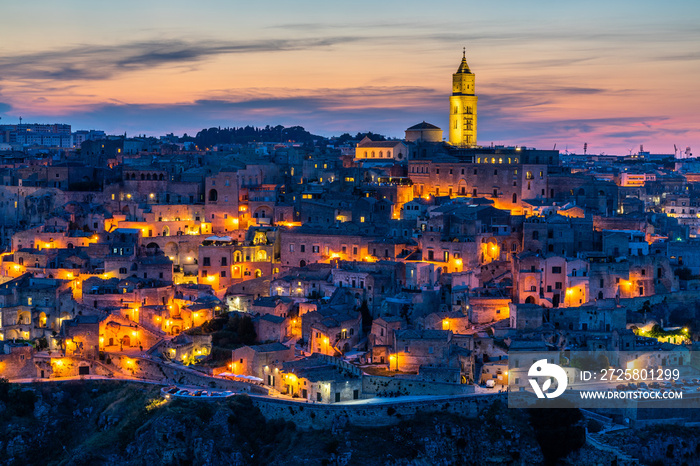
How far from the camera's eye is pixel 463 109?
5766 centimetres

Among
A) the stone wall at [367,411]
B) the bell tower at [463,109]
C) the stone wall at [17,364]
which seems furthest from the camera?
the bell tower at [463,109]

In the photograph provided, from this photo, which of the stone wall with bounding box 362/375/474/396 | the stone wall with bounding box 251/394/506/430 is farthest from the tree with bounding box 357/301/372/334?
the stone wall with bounding box 251/394/506/430

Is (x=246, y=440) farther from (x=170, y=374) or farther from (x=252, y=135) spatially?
(x=252, y=135)

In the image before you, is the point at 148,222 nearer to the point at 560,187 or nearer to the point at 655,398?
the point at 560,187

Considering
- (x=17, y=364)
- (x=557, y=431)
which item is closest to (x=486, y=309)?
(x=557, y=431)

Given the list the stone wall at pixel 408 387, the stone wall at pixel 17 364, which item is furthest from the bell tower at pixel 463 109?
the stone wall at pixel 17 364

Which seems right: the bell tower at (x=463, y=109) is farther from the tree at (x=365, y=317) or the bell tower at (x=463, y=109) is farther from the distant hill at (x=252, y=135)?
the distant hill at (x=252, y=135)

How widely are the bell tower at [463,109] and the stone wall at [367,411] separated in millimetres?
29982

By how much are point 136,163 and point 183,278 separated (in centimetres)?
1297

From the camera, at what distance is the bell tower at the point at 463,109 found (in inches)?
2267

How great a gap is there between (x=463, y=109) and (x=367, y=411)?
106 feet

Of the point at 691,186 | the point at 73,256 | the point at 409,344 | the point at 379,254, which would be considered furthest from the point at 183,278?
the point at 691,186

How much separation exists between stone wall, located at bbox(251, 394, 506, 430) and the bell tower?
30.0m

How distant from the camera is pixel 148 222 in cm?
4316
